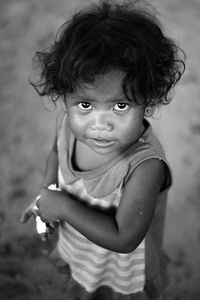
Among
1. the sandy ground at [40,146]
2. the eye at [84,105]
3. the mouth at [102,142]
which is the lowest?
the sandy ground at [40,146]

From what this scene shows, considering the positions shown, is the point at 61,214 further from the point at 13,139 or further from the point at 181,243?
the point at 13,139

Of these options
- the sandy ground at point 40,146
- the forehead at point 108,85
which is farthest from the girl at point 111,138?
the sandy ground at point 40,146

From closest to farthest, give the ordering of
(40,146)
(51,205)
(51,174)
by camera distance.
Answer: (51,205) → (51,174) → (40,146)

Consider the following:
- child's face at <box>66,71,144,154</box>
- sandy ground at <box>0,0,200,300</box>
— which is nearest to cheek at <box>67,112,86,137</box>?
child's face at <box>66,71,144,154</box>

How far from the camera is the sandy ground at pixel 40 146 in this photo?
1389 mm

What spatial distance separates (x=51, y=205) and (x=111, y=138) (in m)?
0.21

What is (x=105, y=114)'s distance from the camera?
2.73 ft

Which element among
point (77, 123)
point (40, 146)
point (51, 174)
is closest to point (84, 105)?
point (77, 123)

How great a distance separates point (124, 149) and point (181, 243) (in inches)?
25.6

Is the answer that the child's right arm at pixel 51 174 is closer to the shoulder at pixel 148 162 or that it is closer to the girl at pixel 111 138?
the girl at pixel 111 138

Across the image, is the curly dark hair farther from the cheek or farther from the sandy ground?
the sandy ground

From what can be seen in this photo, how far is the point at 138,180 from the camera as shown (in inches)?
34.2

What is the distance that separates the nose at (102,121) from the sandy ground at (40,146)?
2.27 ft

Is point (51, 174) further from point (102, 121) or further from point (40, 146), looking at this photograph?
point (40, 146)
